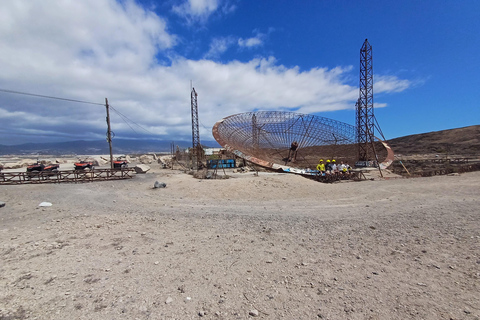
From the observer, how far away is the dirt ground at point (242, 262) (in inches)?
124

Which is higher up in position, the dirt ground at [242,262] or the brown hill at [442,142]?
the brown hill at [442,142]

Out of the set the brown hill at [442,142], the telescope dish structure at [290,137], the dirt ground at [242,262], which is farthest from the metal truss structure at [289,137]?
the brown hill at [442,142]

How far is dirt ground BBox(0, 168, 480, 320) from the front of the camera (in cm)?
315

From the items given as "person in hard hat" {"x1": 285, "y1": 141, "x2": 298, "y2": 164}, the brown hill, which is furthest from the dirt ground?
the brown hill

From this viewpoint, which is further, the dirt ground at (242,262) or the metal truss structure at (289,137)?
the metal truss structure at (289,137)

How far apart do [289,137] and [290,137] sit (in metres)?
0.13

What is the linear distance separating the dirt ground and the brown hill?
6586 centimetres

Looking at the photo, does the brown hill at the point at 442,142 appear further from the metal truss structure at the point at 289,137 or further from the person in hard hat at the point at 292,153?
the person in hard hat at the point at 292,153

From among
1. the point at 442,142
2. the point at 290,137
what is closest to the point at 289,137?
the point at 290,137

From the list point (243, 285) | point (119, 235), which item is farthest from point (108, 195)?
point (243, 285)

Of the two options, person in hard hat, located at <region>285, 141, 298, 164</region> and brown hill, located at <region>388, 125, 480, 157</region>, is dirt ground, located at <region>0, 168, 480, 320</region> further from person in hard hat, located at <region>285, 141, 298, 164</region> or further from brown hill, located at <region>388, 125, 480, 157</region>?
brown hill, located at <region>388, 125, 480, 157</region>

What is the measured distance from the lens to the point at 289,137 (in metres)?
31.0

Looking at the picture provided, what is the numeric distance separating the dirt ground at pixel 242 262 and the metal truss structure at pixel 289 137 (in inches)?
724

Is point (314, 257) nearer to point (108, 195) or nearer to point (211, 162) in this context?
point (108, 195)
